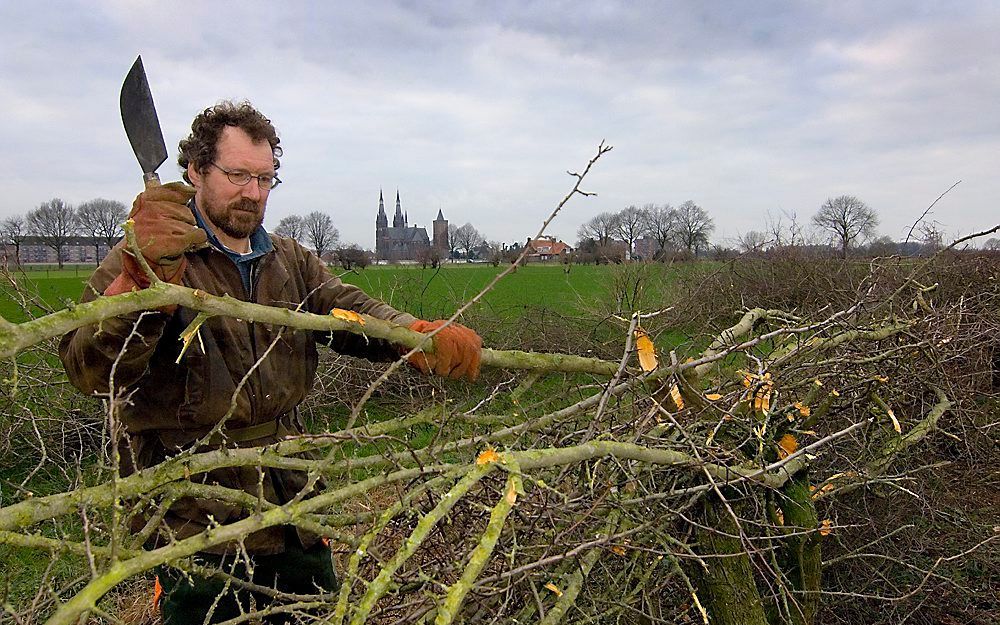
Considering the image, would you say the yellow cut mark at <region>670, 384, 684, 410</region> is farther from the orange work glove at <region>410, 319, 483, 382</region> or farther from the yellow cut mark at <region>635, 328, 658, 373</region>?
the orange work glove at <region>410, 319, 483, 382</region>

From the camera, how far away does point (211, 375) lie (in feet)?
6.40

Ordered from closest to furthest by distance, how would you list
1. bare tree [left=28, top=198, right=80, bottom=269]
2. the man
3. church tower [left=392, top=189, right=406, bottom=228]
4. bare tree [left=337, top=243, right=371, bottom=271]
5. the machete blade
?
the man
the machete blade
bare tree [left=337, top=243, right=371, bottom=271]
bare tree [left=28, top=198, right=80, bottom=269]
church tower [left=392, top=189, right=406, bottom=228]

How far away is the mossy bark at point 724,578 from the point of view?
69.7 inches

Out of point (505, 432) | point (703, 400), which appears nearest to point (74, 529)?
point (505, 432)

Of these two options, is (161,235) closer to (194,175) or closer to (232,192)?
(232,192)

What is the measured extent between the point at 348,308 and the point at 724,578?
58.3 inches

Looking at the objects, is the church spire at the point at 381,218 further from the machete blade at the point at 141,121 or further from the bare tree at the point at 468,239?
the machete blade at the point at 141,121

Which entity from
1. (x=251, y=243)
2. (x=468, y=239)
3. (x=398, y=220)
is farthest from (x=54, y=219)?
(x=398, y=220)

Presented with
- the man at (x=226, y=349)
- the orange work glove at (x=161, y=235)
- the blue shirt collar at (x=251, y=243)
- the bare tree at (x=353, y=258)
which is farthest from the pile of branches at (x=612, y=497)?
the bare tree at (x=353, y=258)

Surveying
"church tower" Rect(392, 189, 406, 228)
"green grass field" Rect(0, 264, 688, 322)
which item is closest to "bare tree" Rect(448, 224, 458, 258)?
"green grass field" Rect(0, 264, 688, 322)

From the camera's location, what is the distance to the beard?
6.98 feet

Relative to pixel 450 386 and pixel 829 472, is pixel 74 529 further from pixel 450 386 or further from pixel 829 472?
pixel 829 472

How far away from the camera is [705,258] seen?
34.4ft

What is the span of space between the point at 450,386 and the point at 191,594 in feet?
11.5
